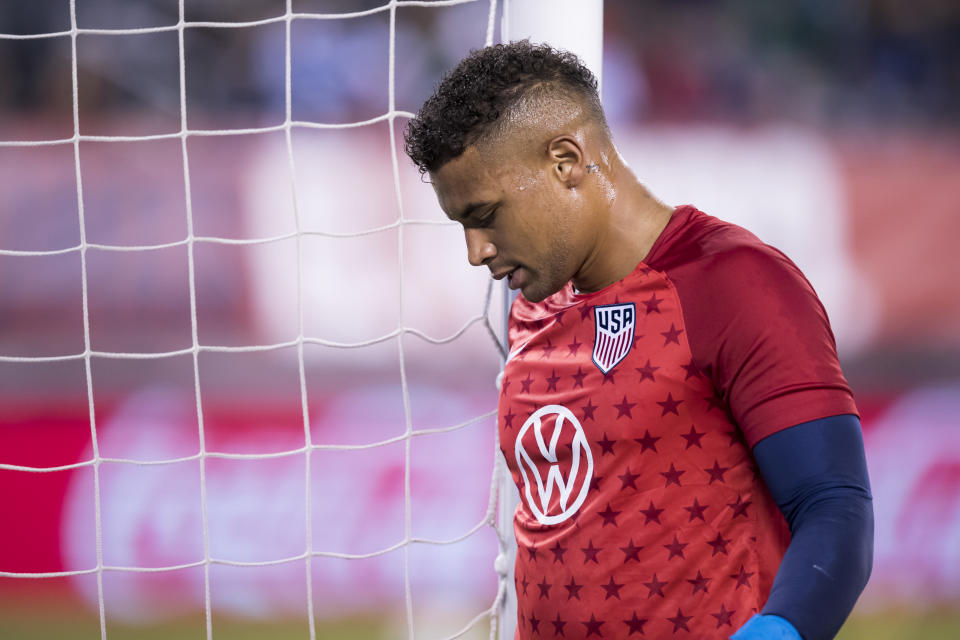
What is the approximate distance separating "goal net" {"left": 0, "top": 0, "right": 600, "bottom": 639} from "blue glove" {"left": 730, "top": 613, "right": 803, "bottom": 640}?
2157 mm

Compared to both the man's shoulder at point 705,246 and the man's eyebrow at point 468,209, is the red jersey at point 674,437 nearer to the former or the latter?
the man's shoulder at point 705,246

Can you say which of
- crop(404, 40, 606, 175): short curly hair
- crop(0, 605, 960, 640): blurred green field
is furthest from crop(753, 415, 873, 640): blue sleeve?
crop(0, 605, 960, 640): blurred green field

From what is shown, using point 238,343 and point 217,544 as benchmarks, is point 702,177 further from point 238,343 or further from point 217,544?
point 217,544

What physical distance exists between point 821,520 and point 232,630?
296 centimetres

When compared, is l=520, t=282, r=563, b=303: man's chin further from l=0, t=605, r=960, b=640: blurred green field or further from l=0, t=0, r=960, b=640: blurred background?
l=0, t=605, r=960, b=640: blurred green field

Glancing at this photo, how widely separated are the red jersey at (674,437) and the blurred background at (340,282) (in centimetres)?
196

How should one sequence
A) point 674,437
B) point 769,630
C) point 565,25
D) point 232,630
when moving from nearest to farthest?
point 769,630, point 674,437, point 565,25, point 232,630

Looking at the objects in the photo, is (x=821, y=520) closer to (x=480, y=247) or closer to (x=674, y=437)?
(x=674, y=437)

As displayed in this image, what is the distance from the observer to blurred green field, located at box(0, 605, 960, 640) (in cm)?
336

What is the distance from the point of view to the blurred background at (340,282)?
346cm

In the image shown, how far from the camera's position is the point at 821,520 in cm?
83

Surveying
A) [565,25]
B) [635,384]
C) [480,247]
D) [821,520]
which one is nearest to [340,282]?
[565,25]

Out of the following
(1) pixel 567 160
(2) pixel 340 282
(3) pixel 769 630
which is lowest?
(2) pixel 340 282

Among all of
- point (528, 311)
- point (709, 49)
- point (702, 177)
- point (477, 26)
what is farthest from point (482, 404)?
point (528, 311)
